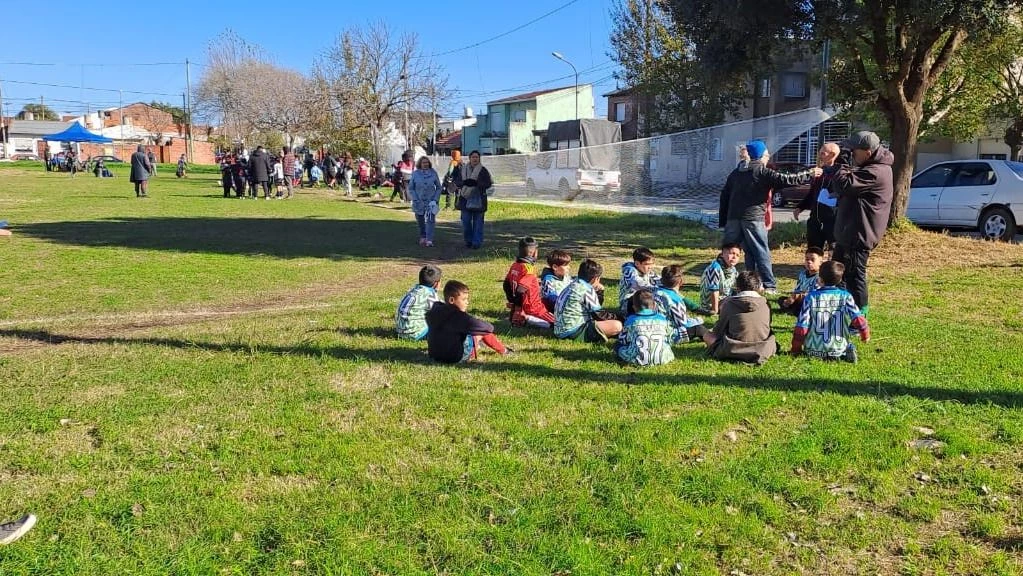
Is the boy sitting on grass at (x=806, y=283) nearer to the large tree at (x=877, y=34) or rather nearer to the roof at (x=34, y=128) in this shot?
the large tree at (x=877, y=34)

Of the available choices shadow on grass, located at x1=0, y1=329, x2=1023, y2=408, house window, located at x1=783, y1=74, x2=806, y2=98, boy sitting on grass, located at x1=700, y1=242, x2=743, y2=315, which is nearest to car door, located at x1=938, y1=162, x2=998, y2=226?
boy sitting on grass, located at x1=700, y1=242, x2=743, y2=315

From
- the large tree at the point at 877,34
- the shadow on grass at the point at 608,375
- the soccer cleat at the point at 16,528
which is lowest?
the soccer cleat at the point at 16,528

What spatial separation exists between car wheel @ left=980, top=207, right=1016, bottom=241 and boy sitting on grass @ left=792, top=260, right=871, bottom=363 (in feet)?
32.1

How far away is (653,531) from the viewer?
10.9 feet

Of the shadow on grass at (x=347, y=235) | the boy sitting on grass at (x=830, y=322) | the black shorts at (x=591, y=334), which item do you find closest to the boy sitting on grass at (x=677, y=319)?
the black shorts at (x=591, y=334)

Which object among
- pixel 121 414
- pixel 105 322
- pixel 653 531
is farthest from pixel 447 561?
pixel 105 322

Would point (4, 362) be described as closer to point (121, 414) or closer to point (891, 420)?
point (121, 414)

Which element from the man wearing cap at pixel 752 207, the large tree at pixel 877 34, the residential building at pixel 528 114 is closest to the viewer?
the man wearing cap at pixel 752 207

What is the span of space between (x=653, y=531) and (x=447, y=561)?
0.93 metres

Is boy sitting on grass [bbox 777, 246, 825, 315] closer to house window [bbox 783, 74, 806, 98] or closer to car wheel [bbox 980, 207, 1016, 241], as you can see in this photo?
car wheel [bbox 980, 207, 1016, 241]

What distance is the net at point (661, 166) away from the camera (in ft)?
49.4

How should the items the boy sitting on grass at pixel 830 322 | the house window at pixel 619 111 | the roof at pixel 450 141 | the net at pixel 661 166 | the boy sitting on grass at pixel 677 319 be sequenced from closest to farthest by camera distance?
the boy sitting on grass at pixel 830 322 < the boy sitting on grass at pixel 677 319 < the net at pixel 661 166 < the house window at pixel 619 111 < the roof at pixel 450 141

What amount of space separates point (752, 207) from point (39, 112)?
436ft

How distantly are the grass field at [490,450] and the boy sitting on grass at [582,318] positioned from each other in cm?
18
